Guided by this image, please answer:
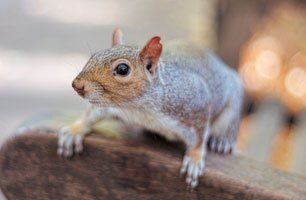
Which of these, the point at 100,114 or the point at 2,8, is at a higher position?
the point at 2,8

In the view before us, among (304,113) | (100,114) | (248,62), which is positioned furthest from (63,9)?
(100,114)

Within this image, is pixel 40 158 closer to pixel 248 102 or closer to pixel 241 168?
pixel 241 168

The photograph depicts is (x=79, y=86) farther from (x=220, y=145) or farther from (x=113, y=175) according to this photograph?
(x=220, y=145)

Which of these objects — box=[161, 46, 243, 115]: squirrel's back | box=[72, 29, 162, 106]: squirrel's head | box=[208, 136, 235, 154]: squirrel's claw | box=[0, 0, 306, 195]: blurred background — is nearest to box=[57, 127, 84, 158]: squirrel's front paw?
box=[72, 29, 162, 106]: squirrel's head

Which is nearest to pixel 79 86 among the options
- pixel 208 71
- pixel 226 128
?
pixel 208 71

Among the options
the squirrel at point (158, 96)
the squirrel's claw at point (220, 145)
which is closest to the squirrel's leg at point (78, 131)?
the squirrel at point (158, 96)

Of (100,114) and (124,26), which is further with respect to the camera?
(124,26)

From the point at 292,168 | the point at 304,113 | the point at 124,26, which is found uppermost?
the point at 124,26
